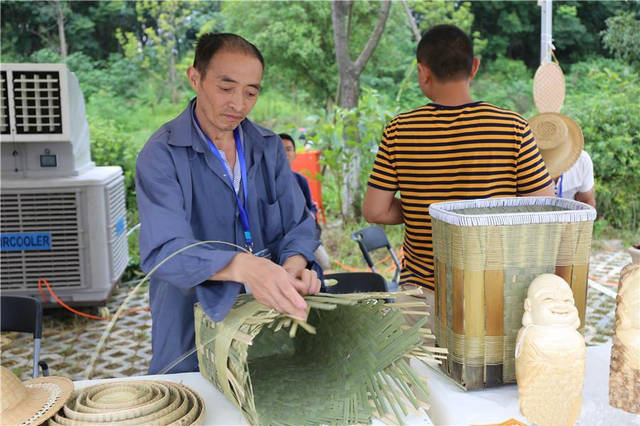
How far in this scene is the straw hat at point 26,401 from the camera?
1272mm

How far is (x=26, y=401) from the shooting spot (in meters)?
1.33

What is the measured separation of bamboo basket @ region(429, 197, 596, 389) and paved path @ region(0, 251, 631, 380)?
275 cm

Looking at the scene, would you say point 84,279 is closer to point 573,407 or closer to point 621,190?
point 573,407

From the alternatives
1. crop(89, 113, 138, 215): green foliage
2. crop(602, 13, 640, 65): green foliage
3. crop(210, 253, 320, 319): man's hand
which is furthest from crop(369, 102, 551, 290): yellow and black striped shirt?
crop(602, 13, 640, 65): green foliage

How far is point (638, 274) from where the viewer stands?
1.37 m

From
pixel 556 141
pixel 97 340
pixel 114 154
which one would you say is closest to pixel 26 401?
pixel 556 141

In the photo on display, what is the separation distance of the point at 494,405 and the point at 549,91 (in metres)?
2.26

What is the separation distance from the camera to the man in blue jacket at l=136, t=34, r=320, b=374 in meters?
1.54

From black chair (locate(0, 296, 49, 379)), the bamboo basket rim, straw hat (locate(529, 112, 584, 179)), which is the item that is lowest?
black chair (locate(0, 296, 49, 379))

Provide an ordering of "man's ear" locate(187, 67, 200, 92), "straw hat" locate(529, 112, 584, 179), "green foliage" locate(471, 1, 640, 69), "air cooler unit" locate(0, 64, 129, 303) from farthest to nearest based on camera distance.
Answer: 1. "green foliage" locate(471, 1, 640, 69)
2. "air cooler unit" locate(0, 64, 129, 303)
3. "straw hat" locate(529, 112, 584, 179)
4. "man's ear" locate(187, 67, 200, 92)

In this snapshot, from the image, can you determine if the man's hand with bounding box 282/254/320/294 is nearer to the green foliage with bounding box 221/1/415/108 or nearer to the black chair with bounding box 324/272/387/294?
the black chair with bounding box 324/272/387/294

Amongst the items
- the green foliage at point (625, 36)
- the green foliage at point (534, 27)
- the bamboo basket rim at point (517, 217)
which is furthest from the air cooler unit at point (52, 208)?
the green foliage at point (534, 27)

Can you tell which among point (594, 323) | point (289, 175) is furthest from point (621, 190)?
point (289, 175)

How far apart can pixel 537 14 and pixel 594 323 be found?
11.9 m
